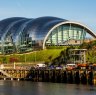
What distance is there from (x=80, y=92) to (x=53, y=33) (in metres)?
63.2

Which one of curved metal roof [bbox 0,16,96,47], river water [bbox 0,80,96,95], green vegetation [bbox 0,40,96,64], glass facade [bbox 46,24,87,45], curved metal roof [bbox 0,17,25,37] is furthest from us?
curved metal roof [bbox 0,17,25,37]

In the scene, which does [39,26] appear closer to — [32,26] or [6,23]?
[32,26]

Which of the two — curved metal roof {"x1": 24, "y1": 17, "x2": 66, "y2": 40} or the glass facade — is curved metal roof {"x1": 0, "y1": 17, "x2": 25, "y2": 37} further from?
the glass facade

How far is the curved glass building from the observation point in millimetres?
125581

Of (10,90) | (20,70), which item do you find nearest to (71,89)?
(10,90)

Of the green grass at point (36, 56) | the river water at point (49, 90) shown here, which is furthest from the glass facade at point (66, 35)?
the river water at point (49, 90)

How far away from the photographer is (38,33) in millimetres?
124938

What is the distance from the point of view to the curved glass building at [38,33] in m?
126

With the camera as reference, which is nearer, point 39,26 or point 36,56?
point 36,56

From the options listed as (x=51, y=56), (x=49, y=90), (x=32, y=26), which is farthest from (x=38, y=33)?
(x=49, y=90)

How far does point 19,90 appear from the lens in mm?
69562

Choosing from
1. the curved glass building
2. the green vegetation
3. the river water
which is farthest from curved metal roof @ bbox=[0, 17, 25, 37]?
the river water

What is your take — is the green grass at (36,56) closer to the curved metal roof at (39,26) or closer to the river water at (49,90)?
the curved metal roof at (39,26)

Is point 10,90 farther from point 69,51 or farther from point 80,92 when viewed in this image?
point 69,51
